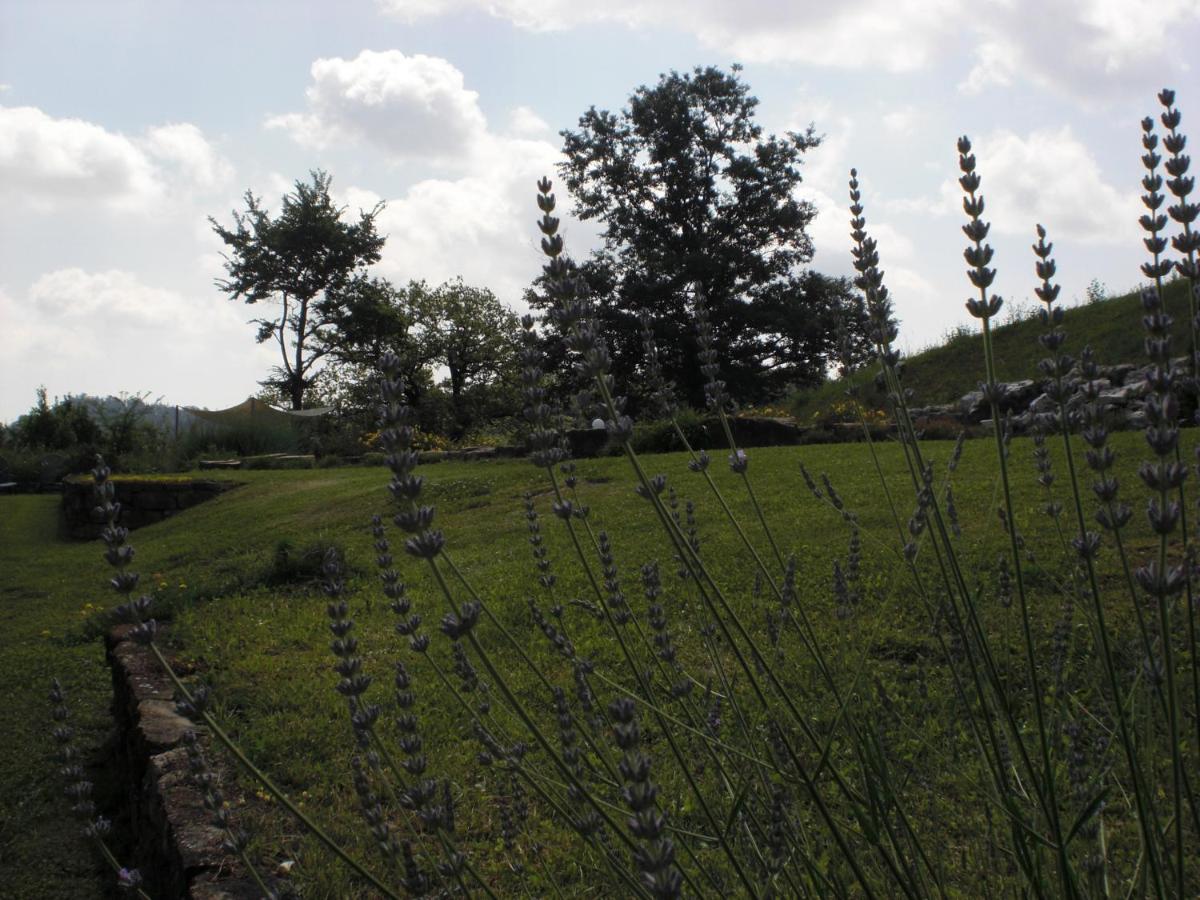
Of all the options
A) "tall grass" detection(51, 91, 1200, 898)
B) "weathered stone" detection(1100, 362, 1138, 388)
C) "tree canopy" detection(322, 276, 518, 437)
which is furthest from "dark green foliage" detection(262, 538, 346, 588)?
"tree canopy" detection(322, 276, 518, 437)

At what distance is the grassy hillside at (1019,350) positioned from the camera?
47.3 feet

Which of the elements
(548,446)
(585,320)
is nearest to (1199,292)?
(585,320)

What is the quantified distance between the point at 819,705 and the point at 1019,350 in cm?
1478

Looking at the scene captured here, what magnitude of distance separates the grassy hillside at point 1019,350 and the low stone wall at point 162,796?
12.4m

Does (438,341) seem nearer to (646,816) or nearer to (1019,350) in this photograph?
(1019,350)

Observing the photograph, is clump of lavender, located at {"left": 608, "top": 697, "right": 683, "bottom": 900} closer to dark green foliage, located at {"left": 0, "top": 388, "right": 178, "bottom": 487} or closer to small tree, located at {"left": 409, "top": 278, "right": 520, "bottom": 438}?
dark green foliage, located at {"left": 0, "top": 388, "right": 178, "bottom": 487}

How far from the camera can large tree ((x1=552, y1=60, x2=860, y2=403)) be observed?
30547 millimetres

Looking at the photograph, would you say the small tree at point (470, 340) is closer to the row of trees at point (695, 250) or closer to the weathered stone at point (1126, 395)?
the row of trees at point (695, 250)

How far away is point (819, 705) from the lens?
3.25 metres

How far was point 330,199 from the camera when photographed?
43.1 meters

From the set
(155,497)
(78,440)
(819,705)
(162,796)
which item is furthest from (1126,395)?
(78,440)

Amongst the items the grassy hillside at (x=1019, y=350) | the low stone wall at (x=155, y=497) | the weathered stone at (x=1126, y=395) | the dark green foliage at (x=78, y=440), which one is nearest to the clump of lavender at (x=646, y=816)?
the weathered stone at (x=1126, y=395)

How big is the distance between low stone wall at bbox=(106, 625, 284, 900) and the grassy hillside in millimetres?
12379

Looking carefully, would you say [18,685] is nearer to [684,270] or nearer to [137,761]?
[137,761]
